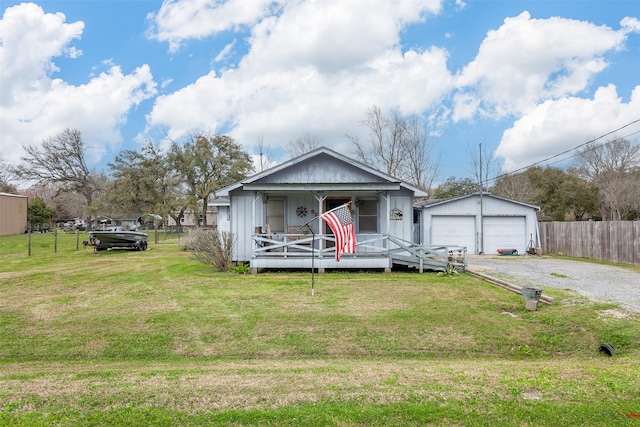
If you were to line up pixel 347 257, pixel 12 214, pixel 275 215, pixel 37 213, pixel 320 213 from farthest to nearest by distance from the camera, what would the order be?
pixel 37 213 → pixel 12 214 → pixel 275 215 → pixel 347 257 → pixel 320 213

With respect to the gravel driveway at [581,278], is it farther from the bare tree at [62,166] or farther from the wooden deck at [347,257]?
the bare tree at [62,166]

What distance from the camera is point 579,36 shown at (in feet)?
61.6

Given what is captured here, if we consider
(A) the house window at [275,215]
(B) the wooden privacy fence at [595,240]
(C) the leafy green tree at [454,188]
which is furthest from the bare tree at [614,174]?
(A) the house window at [275,215]

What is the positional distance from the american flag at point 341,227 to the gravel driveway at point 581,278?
4.83 meters

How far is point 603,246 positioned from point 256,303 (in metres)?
16.3

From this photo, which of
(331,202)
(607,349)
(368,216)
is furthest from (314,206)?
(607,349)

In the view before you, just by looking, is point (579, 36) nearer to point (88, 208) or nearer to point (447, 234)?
point (447, 234)

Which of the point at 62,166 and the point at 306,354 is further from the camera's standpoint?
the point at 62,166

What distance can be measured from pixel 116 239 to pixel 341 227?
55.9 ft

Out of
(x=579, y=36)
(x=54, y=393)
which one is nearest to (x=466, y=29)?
(x=579, y=36)

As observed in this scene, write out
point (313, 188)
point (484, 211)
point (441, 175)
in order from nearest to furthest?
1. point (313, 188)
2. point (484, 211)
3. point (441, 175)

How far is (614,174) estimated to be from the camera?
127ft

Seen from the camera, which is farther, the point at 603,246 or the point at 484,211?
the point at 484,211

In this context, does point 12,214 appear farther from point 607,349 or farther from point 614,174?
point 614,174
